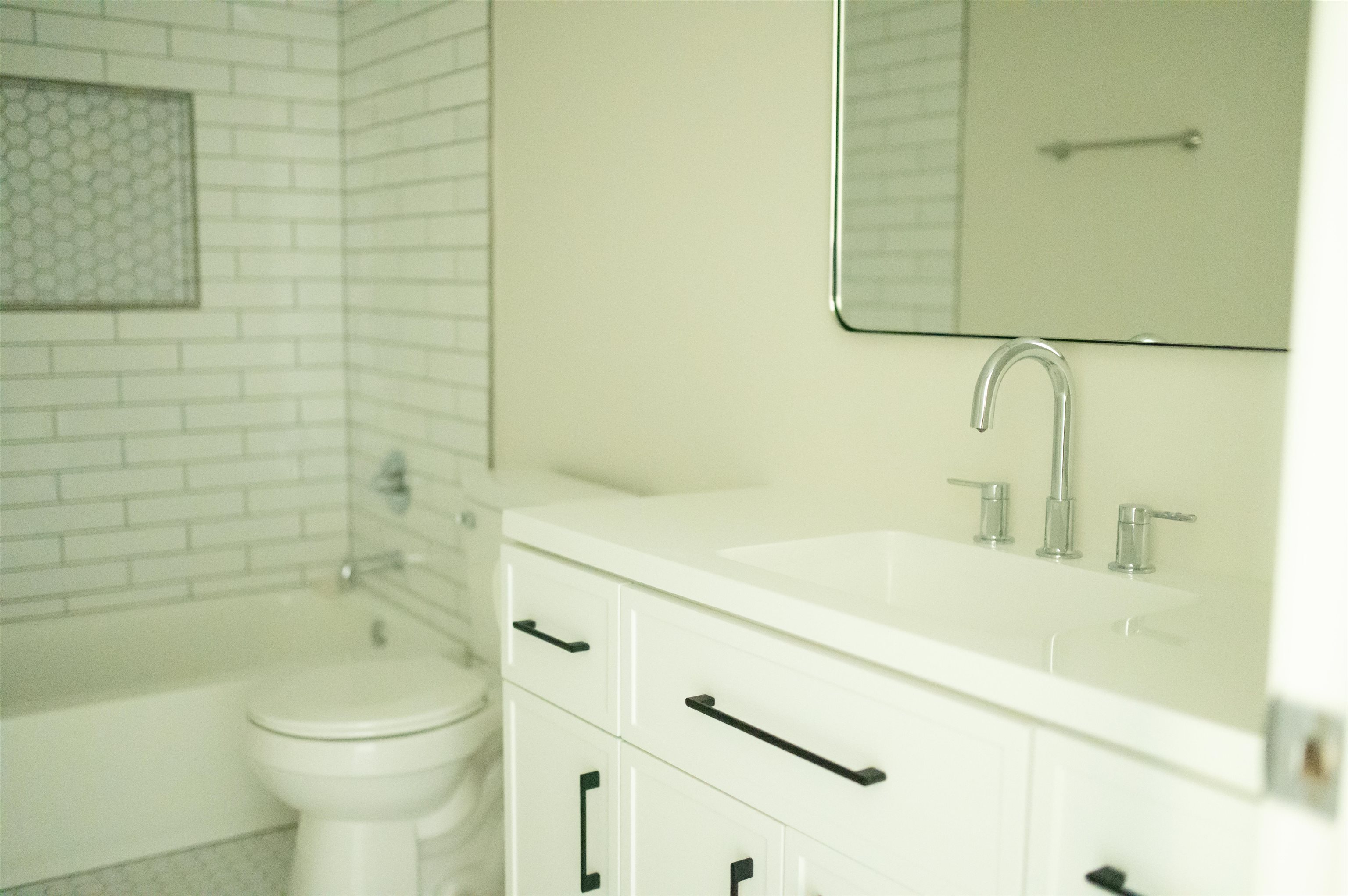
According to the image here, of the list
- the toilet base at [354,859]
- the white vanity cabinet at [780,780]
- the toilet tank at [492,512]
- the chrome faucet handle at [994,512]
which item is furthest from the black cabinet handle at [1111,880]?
the toilet base at [354,859]

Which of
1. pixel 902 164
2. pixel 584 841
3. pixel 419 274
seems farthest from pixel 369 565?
pixel 902 164

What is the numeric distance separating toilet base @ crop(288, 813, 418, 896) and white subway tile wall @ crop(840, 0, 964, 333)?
1.41 m

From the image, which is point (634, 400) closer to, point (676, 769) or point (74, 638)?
point (676, 769)

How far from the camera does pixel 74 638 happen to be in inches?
135

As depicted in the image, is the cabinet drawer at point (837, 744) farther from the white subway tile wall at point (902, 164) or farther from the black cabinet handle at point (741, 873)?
the white subway tile wall at point (902, 164)

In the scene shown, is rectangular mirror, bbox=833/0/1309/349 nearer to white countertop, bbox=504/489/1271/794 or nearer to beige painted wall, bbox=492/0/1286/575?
beige painted wall, bbox=492/0/1286/575

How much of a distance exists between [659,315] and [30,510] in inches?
82.1

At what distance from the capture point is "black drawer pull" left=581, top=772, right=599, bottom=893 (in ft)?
5.33

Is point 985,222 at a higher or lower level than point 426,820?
higher

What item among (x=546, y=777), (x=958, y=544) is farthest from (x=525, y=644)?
(x=958, y=544)

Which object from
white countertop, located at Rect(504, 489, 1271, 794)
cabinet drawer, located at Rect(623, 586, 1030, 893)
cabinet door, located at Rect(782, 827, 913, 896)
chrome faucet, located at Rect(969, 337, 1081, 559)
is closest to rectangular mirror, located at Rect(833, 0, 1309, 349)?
chrome faucet, located at Rect(969, 337, 1081, 559)

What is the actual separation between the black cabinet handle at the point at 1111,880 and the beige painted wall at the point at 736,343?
60cm

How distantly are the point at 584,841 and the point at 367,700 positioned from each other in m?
0.92

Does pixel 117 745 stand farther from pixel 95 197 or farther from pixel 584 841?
pixel 584 841
